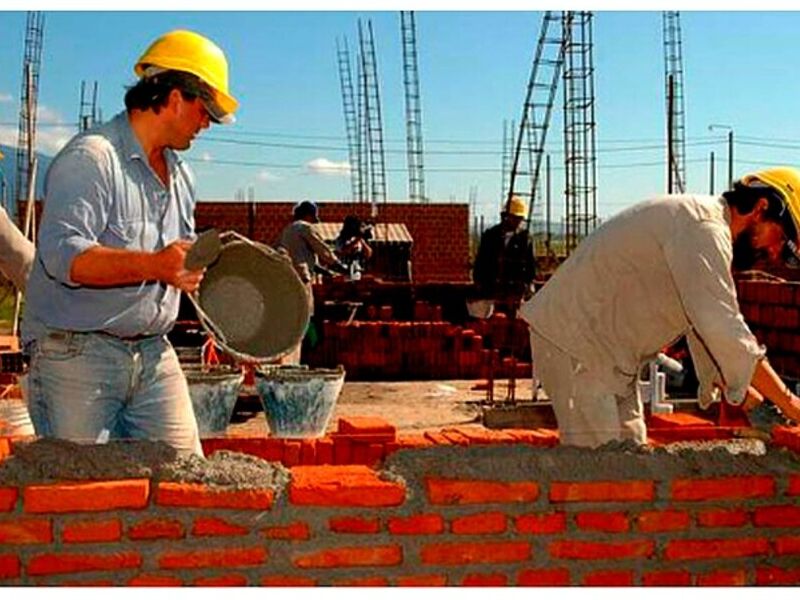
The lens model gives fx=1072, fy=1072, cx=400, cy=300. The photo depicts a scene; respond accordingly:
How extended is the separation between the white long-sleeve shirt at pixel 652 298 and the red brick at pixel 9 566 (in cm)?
165

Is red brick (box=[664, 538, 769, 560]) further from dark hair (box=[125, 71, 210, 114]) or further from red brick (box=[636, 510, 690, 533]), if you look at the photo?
dark hair (box=[125, 71, 210, 114])

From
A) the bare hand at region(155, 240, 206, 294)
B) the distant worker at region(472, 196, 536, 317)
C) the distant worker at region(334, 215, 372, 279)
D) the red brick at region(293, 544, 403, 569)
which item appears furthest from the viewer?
the distant worker at region(334, 215, 372, 279)

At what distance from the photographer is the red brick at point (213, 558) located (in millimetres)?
2770

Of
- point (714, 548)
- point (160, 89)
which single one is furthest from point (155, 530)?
point (714, 548)

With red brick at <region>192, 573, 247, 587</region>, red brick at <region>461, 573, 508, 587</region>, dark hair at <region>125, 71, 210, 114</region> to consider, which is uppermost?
dark hair at <region>125, 71, 210, 114</region>

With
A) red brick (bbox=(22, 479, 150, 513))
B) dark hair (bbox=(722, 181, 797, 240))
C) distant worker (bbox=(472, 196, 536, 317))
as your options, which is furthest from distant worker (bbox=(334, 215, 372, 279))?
red brick (bbox=(22, 479, 150, 513))

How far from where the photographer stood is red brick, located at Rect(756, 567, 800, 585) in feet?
10.2

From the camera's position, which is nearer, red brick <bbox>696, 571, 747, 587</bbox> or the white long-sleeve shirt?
the white long-sleeve shirt

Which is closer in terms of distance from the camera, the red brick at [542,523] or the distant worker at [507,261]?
the red brick at [542,523]

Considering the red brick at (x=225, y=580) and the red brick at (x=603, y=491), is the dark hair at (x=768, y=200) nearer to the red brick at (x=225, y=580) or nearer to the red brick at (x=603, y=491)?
the red brick at (x=603, y=491)

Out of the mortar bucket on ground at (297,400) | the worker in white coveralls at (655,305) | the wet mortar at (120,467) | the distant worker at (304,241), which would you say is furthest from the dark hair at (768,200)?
the distant worker at (304,241)

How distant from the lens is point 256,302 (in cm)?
337

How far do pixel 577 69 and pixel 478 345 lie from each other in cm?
436

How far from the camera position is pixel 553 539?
117 inches
